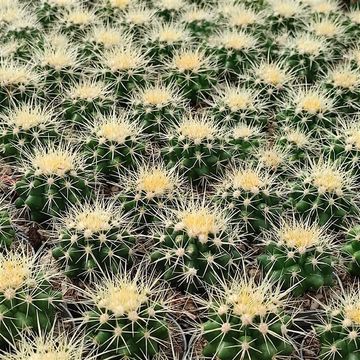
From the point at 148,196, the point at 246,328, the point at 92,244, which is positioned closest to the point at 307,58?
the point at 148,196

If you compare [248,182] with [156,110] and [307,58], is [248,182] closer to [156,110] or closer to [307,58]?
[156,110]

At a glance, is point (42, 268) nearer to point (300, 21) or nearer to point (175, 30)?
point (175, 30)

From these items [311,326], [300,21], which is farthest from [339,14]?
[311,326]

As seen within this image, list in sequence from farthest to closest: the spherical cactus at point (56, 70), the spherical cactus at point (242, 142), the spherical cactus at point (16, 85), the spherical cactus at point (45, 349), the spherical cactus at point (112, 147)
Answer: the spherical cactus at point (56, 70) → the spherical cactus at point (16, 85) → the spherical cactus at point (242, 142) → the spherical cactus at point (112, 147) → the spherical cactus at point (45, 349)

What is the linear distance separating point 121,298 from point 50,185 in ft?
3.11

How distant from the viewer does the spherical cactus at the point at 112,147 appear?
3.44m

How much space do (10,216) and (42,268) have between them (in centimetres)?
64

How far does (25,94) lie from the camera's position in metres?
3.94

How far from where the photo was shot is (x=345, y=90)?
13.5 feet

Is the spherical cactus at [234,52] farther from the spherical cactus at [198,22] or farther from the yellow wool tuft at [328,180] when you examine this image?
the yellow wool tuft at [328,180]

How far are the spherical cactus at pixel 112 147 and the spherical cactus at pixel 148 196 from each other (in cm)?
24

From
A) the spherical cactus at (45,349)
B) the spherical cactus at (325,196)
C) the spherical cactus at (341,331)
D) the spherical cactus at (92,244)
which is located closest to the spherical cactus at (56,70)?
the spherical cactus at (92,244)

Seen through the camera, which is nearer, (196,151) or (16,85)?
(196,151)

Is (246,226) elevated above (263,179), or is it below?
below
